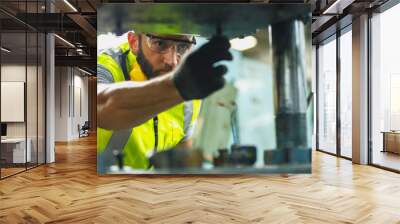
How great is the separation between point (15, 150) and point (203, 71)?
3899 mm

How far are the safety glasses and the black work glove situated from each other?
160mm

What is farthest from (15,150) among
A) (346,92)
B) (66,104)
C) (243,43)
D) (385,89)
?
(66,104)

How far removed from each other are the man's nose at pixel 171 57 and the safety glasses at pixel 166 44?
0.05 metres

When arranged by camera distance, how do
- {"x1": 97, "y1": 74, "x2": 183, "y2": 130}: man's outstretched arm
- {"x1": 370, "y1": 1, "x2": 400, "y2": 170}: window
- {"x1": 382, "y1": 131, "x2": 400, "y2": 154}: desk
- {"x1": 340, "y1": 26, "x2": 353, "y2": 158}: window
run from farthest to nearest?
{"x1": 340, "y1": 26, "x2": 353, "y2": 158}: window → {"x1": 382, "y1": 131, "x2": 400, "y2": 154}: desk → {"x1": 370, "y1": 1, "x2": 400, "y2": 170}: window → {"x1": 97, "y1": 74, "x2": 183, "y2": 130}: man's outstretched arm

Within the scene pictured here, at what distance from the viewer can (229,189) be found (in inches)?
216

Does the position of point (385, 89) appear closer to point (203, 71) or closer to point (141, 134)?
point (203, 71)

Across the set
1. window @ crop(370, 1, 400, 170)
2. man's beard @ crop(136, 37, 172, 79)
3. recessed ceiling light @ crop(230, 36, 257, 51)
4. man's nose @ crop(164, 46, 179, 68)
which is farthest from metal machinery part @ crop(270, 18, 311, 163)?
window @ crop(370, 1, 400, 170)

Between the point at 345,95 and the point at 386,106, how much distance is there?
1.78m

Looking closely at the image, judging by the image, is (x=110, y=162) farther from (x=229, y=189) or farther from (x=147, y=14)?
(x=147, y=14)

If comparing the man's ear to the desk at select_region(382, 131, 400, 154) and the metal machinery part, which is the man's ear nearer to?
the metal machinery part

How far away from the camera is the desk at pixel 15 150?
670 centimetres

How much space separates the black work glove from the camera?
21.2 ft

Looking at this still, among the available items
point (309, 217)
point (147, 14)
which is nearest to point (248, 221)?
point (309, 217)

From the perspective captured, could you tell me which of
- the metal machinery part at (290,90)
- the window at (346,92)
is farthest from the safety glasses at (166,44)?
the window at (346,92)
